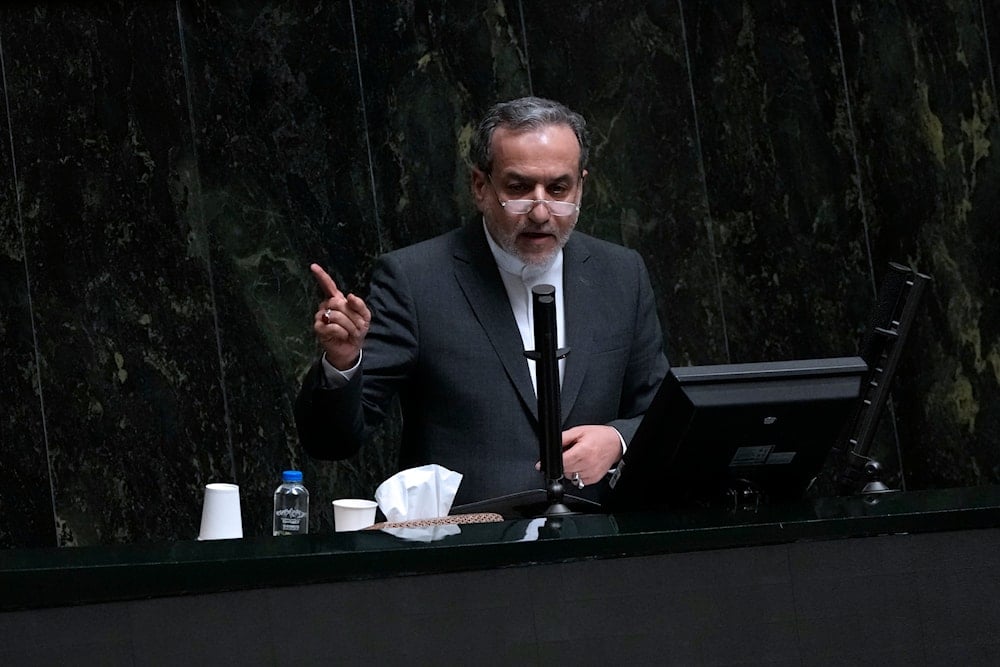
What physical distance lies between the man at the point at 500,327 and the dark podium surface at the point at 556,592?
1.01 metres

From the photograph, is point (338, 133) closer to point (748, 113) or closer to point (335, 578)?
point (748, 113)

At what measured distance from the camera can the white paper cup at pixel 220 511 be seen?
9.87 feet

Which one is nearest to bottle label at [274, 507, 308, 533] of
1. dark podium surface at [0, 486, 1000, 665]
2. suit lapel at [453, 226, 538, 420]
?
suit lapel at [453, 226, 538, 420]

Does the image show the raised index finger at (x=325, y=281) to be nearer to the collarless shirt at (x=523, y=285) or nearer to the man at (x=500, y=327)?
the man at (x=500, y=327)

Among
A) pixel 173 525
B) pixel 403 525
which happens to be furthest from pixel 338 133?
pixel 403 525

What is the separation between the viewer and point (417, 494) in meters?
2.62

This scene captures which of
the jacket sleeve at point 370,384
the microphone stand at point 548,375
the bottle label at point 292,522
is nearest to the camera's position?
the microphone stand at point 548,375

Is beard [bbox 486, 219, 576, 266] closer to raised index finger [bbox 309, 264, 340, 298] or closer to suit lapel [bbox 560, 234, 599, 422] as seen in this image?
suit lapel [bbox 560, 234, 599, 422]

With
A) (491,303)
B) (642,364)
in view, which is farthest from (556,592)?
(642,364)

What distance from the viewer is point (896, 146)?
4.48 meters

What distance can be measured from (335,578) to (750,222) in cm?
319

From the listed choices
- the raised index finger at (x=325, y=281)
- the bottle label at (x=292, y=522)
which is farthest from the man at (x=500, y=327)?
the raised index finger at (x=325, y=281)

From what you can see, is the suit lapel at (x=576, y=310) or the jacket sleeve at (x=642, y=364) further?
the jacket sleeve at (x=642, y=364)

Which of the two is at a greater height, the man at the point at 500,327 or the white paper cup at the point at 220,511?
the man at the point at 500,327
